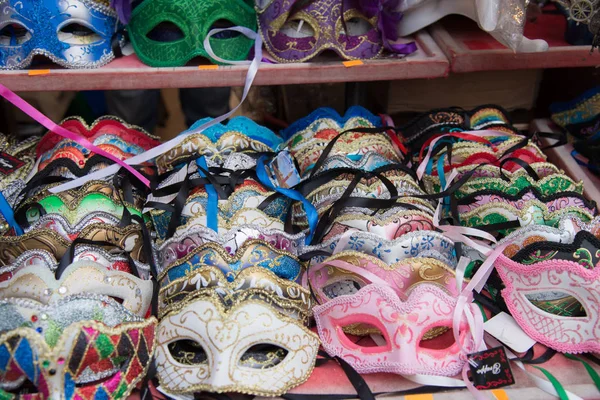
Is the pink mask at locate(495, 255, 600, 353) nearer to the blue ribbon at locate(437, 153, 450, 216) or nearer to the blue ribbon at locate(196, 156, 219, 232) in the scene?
the blue ribbon at locate(437, 153, 450, 216)

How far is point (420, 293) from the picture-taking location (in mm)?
1196

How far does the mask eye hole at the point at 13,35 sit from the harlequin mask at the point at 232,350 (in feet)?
2.87

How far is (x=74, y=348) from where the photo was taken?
989 mm

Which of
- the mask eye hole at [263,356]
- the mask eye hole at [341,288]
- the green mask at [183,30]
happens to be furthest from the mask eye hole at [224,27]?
the mask eye hole at [263,356]

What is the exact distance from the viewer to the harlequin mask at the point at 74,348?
97cm

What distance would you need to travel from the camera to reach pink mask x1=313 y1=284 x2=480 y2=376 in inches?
46.6

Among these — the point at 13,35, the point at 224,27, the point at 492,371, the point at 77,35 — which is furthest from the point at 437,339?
the point at 13,35

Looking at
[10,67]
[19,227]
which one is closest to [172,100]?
[10,67]

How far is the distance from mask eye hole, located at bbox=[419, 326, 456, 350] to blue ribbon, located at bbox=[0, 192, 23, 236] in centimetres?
99

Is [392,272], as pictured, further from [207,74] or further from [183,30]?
[183,30]

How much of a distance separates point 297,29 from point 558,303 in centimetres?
96

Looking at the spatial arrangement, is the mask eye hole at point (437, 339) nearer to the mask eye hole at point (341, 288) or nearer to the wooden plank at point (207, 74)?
the mask eye hole at point (341, 288)

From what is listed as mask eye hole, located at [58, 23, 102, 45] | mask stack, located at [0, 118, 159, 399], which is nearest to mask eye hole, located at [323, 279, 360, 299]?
mask stack, located at [0, 118, 159, 399]

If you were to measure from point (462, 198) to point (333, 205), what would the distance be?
37cm
